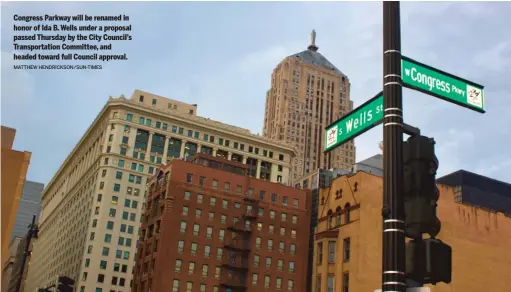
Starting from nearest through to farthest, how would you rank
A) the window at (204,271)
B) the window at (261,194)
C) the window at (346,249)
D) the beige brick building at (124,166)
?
1. the window at (346,249)
2. the window at (204,271)
3. the window at (261,194)
4. the beige brick building at (124,166)

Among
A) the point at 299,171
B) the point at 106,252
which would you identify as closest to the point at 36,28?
the point at 106,252

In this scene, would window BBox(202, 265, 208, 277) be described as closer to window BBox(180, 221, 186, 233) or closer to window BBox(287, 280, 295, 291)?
window BBox(180, 221, 186, 233)

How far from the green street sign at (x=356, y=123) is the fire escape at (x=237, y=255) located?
8525cm

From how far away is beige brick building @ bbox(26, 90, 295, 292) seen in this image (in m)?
115

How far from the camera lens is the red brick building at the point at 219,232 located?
296 feet

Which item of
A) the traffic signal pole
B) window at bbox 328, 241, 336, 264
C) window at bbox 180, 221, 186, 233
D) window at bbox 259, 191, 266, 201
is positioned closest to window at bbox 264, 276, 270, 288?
window at bbox 259, 191, 266, 201

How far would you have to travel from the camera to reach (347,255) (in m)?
58.3

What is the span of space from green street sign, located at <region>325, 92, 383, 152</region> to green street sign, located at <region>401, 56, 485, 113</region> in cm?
51

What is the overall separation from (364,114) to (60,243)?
150621mm

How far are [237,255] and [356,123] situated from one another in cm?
8784

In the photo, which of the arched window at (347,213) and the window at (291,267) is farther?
the window at (291,267)

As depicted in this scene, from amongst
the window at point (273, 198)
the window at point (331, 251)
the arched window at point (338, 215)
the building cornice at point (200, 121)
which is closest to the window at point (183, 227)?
the window at point (273, 198)

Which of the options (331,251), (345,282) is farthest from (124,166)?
(345,282)

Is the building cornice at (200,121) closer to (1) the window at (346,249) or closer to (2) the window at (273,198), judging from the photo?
(2) the window at (273,198)
